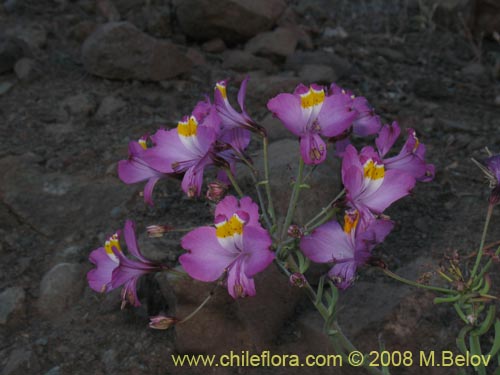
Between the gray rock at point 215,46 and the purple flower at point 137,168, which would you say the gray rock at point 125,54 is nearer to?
the gray rock at point 215,46

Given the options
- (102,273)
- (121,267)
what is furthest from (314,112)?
(102,273)

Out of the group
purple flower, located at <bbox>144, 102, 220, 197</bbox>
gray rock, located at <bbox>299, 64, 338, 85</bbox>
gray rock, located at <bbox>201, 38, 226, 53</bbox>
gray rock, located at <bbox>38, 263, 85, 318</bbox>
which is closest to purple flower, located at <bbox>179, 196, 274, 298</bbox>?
purple flower, located at <bbox>144, 102, 220, 197</bbox>

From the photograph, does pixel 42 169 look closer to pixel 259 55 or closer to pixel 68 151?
pixel 68 151

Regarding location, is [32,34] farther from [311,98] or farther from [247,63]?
[311,98]

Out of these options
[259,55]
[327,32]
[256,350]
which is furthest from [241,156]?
[327,32]

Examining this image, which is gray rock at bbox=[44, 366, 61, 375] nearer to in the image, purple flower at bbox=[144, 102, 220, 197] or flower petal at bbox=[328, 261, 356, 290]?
purple flower at bbox=[144, 102, 220, 197]
